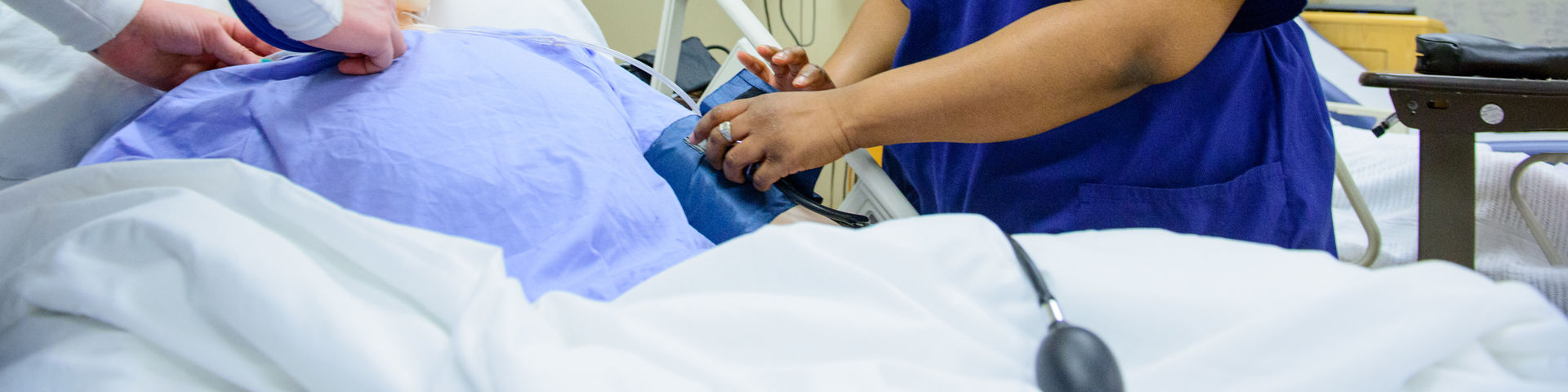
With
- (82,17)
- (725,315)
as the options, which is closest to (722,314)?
(725,315)

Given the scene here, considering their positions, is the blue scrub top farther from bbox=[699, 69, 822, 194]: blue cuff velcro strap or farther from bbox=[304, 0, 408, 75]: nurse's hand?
bbox=[304, 0, 408, 75]: nurse's hand

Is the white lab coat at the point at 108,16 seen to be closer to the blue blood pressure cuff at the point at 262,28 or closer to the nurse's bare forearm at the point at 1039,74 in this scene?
the blue blood pressure cuff at the point at 262,28

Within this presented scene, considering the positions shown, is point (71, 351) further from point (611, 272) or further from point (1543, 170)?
point (1543, 170)

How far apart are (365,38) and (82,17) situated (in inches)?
6.7

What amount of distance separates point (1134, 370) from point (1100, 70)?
31cm

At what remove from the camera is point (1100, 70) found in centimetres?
58

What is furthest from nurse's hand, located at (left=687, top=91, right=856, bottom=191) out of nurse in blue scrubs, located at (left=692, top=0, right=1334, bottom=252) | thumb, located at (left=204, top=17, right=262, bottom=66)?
thumb, located at (left=204, top=17, right=262, bottom=66)

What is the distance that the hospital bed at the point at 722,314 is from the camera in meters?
0.30

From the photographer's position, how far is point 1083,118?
704 millimetres

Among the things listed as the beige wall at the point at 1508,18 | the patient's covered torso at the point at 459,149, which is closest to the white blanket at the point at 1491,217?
the patient's covered torso at the point at 459,149

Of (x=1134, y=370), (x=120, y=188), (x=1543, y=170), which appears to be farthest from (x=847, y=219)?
(x=1543, y=170)

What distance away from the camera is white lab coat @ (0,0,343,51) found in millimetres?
499

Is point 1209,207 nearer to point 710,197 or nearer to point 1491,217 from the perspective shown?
point 710,197

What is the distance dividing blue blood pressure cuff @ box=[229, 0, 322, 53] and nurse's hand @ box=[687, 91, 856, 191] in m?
0.31
